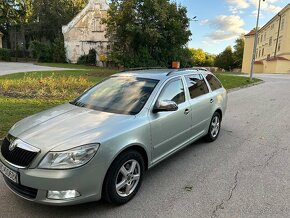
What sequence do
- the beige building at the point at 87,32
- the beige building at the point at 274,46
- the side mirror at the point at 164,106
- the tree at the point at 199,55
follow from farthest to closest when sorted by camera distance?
the tree at the point at 199,55, the beige building at the point at 274,46, the beige building at the point at 87,32, the side mirror at the point at 164,106

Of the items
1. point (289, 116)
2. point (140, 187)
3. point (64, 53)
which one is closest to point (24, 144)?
point (140, 187)

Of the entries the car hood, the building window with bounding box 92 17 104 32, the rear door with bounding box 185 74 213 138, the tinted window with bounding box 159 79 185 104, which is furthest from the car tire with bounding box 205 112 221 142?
the building window with bounding box 92 17 104 32

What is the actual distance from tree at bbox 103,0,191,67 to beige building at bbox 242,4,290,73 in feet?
76.0

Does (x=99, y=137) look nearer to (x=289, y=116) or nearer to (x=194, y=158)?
(x=194, y=158)

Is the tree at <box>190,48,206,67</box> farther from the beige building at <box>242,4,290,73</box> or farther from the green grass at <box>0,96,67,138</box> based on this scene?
the green grass at <box>0,96,67,138</box>

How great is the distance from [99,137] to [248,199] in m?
2.10

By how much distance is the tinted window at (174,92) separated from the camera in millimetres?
4229

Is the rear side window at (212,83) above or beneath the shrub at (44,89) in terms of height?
above

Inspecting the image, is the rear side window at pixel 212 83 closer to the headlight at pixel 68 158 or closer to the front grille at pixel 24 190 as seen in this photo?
the headlight at pixel 68 158

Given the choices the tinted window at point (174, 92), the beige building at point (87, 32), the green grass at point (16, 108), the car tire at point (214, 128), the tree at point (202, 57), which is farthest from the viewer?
the tree at point (202, 57)

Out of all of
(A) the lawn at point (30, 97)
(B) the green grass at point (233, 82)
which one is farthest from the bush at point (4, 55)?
(B) the green grass at point (233, 82)

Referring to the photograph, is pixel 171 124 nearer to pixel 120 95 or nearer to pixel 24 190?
pixel 120 95

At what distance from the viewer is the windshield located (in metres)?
3.93

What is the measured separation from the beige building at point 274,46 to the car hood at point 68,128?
45.0m
